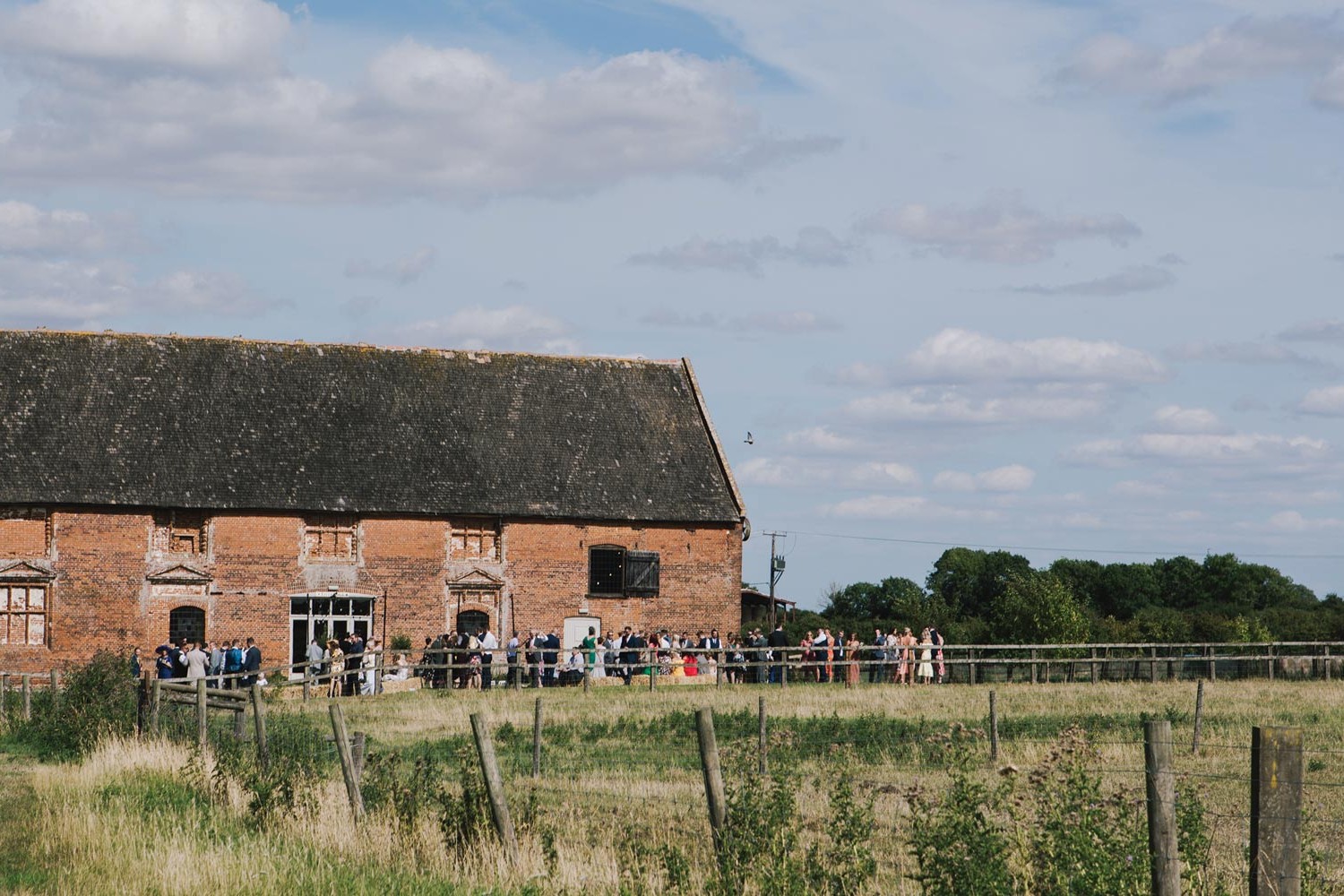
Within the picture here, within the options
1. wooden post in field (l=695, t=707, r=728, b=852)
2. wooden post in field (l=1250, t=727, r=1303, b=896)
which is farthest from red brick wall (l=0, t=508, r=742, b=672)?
wooden post in field (l=1250, t=727, r=1303, b=896)

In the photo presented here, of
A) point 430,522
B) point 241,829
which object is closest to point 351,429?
point 430,522

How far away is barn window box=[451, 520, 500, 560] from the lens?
132 ft

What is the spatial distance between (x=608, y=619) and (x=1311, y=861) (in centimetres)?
3251

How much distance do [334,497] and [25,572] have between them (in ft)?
23.4

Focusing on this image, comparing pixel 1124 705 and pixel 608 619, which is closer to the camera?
pixel 1124 705

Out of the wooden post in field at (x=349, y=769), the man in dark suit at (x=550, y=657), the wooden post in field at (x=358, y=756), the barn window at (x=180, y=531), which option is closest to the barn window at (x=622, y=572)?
the man in dark suit at (x=550, y=657)

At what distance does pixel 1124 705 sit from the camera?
88.0 ft

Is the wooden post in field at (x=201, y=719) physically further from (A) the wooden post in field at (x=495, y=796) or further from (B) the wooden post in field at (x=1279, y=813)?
(B) the wooden post in field at (x=1279, y=813)

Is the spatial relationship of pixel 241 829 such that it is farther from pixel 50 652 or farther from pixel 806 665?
pixel 50 652

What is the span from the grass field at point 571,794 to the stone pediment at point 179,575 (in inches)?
445

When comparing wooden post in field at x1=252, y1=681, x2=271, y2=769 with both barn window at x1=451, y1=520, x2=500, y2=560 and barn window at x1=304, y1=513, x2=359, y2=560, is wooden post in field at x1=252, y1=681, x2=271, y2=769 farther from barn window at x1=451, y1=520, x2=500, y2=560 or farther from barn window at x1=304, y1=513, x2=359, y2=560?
barn window at x1=451, y1=520, x2=500, y2=560

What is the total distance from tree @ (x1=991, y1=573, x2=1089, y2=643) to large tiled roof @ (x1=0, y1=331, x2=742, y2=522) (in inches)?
630

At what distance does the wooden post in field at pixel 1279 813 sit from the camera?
7.48 meters

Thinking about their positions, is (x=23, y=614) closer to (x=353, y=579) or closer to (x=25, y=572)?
(x=25, y=572)
